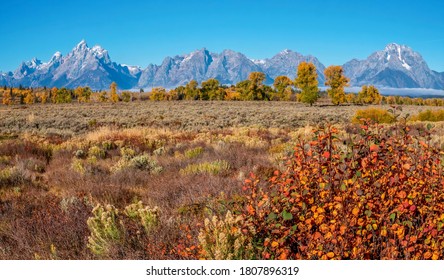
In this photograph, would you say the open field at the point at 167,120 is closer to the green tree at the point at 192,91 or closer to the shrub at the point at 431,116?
the shrub at the point at 431,116

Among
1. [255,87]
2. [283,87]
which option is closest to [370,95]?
[283,87]

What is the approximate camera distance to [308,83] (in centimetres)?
6103

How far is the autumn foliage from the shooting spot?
9.68 ft

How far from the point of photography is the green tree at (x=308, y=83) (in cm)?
6024

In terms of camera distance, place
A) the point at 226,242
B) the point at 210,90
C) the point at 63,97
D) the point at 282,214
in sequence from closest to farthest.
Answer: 1. the point at 282,214
2. the point at 226,242
3. the point at 210,90
4. the point at 63,97

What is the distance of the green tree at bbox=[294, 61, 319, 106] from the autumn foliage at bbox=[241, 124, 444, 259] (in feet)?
193

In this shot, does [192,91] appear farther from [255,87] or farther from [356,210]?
[356,210]

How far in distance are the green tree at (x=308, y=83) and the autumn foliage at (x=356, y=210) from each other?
5886cm

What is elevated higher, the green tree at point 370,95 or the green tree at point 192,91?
the green tree at point 192,91

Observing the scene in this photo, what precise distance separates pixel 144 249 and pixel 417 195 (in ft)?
9.27

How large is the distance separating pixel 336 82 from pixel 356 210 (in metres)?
69.0

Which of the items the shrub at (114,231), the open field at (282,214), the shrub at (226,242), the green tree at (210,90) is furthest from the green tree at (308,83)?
the shrub at (226,242)

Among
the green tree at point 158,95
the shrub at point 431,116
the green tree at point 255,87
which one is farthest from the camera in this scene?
the green tree at point 158,95

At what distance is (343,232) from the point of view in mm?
2807
